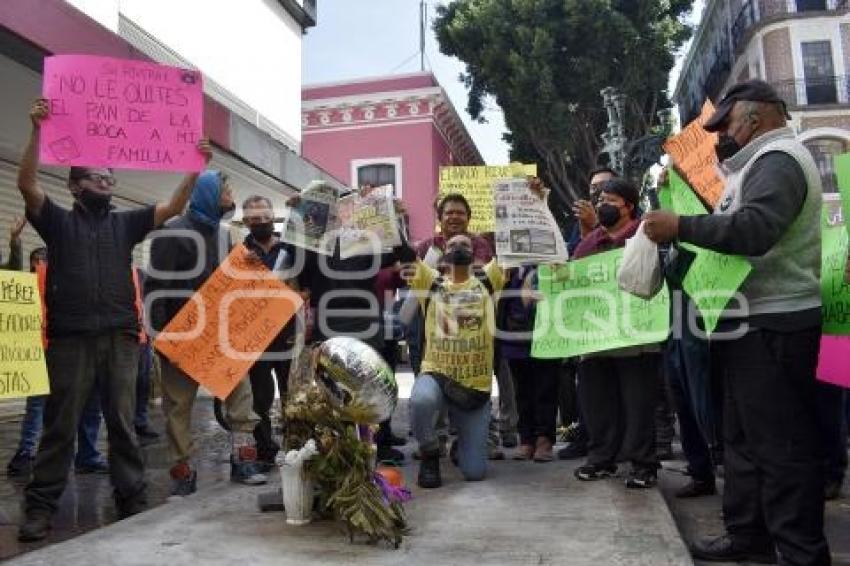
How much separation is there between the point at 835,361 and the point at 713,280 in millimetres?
556

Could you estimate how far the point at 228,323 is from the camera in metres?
4.23

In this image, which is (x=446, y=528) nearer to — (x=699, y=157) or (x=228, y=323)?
(x=228, y=323)

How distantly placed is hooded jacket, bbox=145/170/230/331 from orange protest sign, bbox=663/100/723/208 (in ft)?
8.70

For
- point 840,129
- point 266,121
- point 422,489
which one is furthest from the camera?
point 840,129

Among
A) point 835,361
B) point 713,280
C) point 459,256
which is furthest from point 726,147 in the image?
point 459,256

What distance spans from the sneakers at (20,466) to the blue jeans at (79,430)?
3 centimetres

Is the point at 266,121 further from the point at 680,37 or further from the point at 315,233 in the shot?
the point at 680,37

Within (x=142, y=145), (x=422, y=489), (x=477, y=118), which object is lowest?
(x=422, y=489)

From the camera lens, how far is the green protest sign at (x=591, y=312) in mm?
4082

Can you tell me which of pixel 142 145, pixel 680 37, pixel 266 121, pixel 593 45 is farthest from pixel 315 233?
pixel 680 37

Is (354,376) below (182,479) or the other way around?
the other way around

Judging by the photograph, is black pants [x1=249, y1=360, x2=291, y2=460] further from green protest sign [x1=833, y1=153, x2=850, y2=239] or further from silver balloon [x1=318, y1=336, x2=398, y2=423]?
green protest sign [x1=833, y1=153, x2=850, y2=239]

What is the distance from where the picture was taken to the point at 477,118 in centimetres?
2275

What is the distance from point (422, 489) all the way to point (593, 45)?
1847cm
